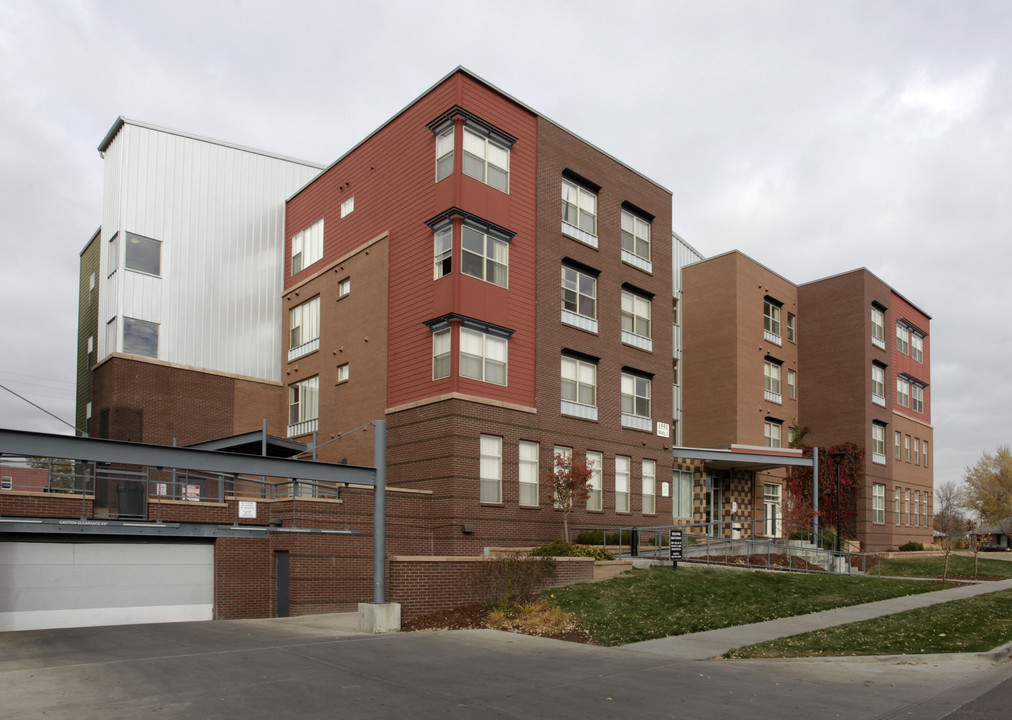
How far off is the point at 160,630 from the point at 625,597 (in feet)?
39.7

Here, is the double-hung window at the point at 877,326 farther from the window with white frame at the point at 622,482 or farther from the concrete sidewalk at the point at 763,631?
the concrete sidewalk at the point at 763,631

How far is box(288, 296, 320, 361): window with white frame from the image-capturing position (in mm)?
36750

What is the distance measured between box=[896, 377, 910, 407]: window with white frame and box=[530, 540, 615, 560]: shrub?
105 ft

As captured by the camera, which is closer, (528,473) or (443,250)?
(443,250)

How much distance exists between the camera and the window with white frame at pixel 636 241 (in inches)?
1414

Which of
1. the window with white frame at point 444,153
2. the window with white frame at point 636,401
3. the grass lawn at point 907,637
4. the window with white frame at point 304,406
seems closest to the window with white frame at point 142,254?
the window with white frame at point 304,406

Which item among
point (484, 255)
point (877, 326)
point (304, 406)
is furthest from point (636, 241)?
point (877, 326)

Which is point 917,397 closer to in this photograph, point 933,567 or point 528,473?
point 933,567

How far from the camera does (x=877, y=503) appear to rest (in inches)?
1861

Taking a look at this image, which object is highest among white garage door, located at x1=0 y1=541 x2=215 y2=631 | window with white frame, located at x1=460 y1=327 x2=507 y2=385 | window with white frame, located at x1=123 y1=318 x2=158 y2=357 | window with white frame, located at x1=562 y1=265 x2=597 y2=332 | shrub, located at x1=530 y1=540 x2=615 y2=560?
window with white frame, located at x1=562 y1=265 x2=597 y2=332

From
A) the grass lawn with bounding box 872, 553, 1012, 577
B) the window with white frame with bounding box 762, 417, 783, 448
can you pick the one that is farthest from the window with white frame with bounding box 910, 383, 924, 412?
the window with white frame with bounding box 762, 417, 783, 448

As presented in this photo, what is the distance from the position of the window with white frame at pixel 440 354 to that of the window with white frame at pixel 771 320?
23.6m

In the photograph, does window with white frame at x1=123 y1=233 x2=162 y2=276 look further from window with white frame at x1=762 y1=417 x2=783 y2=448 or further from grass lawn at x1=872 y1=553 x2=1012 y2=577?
→ grass lawn at x1=872 y1=553 x2=1012 y2=577

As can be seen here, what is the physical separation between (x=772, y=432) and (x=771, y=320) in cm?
636
